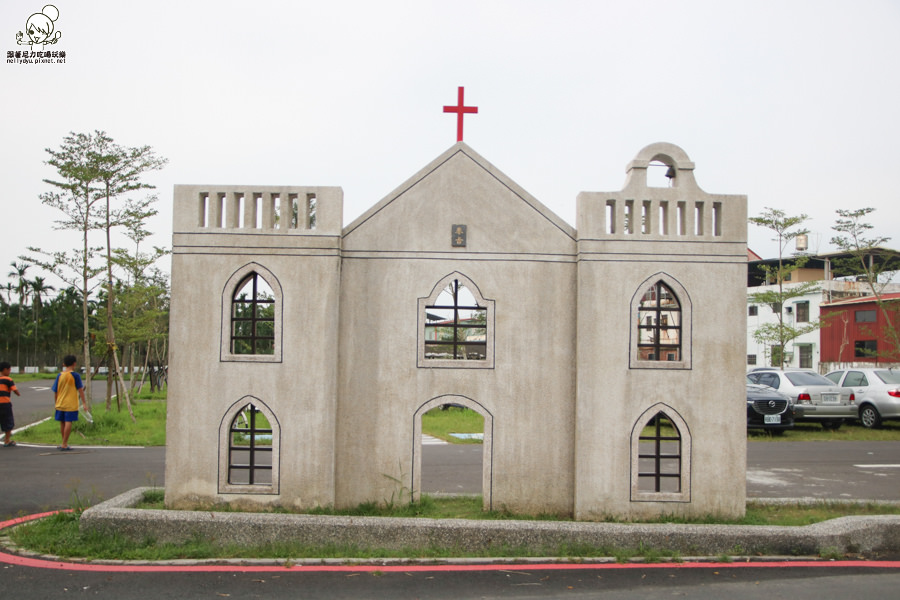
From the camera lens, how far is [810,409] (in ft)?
61.1

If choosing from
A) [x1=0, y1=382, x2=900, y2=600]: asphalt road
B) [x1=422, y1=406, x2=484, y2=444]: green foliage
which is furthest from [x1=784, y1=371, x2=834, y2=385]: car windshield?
[x1=0, y1=382, x2=900, y2=600]: asphalt road

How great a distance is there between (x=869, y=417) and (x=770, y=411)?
3600 mm

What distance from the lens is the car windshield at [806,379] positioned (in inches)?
744

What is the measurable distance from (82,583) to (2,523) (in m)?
2.76

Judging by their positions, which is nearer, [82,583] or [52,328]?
[82,583]

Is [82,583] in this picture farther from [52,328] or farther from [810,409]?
[52,328]

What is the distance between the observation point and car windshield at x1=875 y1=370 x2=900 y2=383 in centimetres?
1864

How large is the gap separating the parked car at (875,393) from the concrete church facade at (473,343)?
12.9 metres

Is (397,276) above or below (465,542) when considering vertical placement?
above

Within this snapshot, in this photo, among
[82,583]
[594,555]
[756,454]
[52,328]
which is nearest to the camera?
[82,583]

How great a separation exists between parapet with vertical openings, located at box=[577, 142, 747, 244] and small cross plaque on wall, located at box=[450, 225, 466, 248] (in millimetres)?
1316

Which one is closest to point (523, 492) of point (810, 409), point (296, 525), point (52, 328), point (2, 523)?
point (296, 525)

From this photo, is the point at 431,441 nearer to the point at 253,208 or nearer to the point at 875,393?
the point at 253,208

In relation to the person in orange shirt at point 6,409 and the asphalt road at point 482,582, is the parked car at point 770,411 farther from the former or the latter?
the person in orange shirt at point 6,409
